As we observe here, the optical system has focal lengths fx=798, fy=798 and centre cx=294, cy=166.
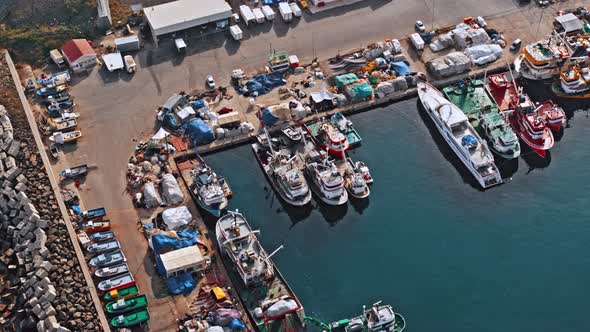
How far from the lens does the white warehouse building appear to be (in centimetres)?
13262

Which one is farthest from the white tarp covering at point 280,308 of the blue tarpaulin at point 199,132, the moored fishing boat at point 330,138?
the blue tarpaulin at point 199,132

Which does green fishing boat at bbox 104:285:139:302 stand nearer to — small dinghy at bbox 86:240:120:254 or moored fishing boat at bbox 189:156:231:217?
small dinghy at bbox 86:240:120:254

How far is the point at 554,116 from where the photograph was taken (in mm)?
121625

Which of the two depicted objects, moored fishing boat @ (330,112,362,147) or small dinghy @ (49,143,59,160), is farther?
moored fishing boat @ (330,112,362,147)

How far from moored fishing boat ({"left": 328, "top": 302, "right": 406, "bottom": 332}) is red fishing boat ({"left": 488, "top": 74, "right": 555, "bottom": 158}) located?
37706 millimetres

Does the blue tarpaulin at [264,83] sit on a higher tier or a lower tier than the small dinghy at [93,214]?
higher

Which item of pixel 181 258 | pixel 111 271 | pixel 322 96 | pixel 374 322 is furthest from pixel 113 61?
pixel 374 322

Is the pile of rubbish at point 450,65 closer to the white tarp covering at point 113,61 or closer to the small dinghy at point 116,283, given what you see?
the white tarp covering at point 113,61

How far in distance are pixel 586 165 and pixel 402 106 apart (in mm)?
29028

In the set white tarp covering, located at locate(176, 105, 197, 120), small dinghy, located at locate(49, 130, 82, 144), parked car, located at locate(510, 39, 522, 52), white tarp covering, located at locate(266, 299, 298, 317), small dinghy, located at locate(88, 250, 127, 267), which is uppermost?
small dinghy, located at locate(49, 130, 82, 144)

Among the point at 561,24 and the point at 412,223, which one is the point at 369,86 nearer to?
the point at 412,223

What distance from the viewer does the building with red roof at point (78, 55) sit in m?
128

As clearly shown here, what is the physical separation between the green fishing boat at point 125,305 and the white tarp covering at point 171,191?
641 inches

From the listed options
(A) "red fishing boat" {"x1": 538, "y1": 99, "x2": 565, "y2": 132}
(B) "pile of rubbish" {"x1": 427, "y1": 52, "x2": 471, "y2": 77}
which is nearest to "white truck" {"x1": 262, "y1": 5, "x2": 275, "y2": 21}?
(B) "pile of rubbish" {"x1": 427, "y1": 52, "x2": 471, "y2": 77}
